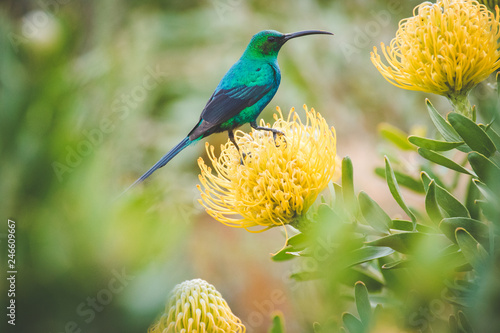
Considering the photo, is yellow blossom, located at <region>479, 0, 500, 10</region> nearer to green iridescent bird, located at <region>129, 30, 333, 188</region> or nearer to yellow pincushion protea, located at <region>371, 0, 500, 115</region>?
yellow pincushion protea, located at <region>371, 0, 500, 115</region>

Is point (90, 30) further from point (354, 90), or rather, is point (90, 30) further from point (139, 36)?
point (354, 90)

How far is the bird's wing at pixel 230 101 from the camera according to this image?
62 cm

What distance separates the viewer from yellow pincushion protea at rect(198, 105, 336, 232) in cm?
60

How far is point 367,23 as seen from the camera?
205cm

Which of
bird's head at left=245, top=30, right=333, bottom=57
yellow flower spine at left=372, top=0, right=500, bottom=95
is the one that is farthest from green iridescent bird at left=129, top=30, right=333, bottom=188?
yellow flower spine at left=372, top=0, right=500, bottom=95

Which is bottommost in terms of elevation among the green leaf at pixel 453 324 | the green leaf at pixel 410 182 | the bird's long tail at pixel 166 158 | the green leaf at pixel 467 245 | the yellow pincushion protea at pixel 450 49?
the green leaf at pixel 453 324

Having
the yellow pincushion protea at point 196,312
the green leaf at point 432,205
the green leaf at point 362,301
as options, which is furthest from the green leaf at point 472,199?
the yellow pincushion protea at point 196,312

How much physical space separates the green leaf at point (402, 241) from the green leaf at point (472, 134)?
113mm

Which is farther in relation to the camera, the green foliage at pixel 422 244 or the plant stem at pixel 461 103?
the plant stem at pixel 461 103

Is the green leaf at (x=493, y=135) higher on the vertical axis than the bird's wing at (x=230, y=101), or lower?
lower

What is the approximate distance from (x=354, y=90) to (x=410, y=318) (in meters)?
1.97

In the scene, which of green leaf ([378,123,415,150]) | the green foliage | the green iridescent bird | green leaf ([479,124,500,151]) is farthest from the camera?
green leaf ([378,123,415,150])

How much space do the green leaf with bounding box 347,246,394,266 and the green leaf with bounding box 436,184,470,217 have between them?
8 centimetres

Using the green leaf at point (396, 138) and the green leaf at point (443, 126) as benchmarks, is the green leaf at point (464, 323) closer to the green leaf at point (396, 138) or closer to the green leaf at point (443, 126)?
the green leaf at point (443, 126)
